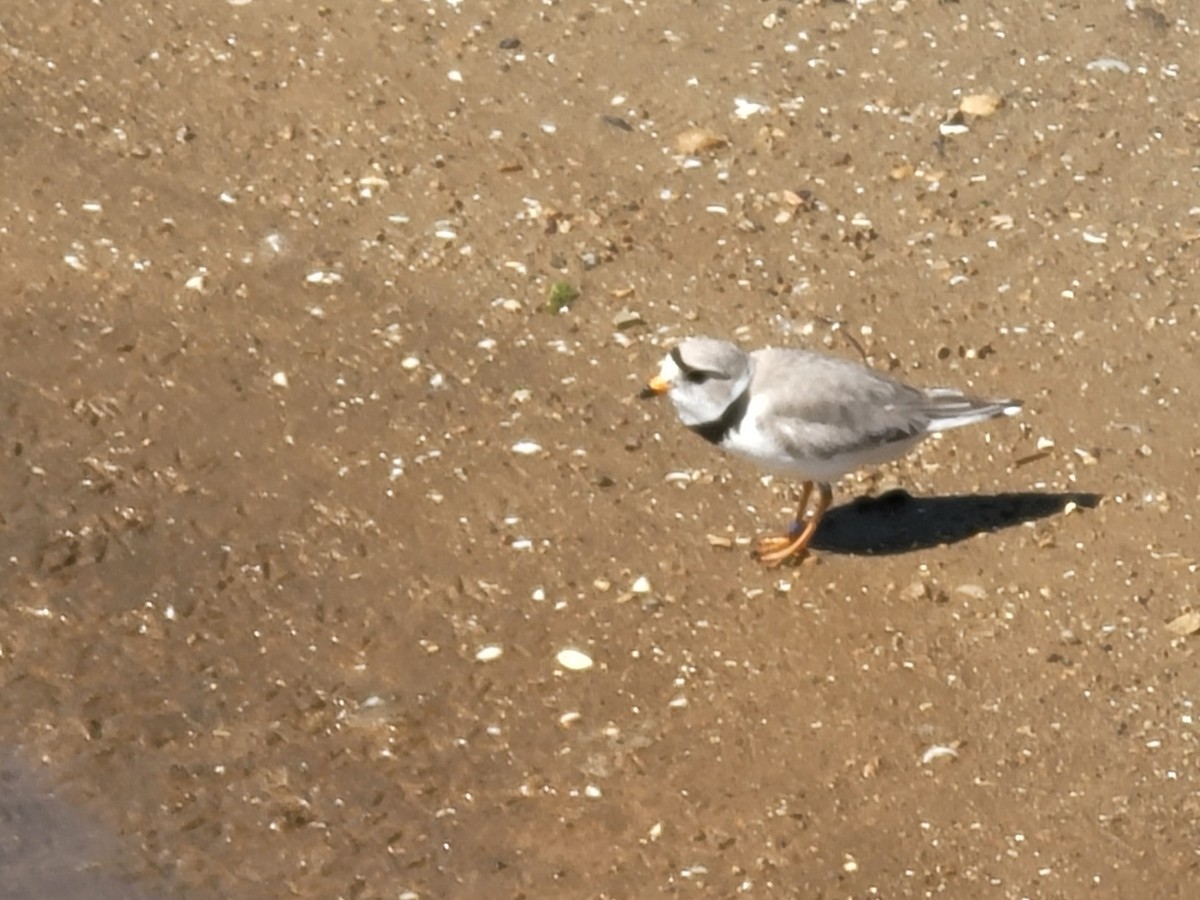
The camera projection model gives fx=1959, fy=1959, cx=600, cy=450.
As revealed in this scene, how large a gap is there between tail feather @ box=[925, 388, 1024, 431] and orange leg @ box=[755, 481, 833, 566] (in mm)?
455

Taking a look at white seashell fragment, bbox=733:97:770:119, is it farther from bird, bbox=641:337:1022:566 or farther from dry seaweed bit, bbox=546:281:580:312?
bird, bbox=641:337:1022:566

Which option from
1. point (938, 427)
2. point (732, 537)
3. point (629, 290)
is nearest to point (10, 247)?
point (629, 290)

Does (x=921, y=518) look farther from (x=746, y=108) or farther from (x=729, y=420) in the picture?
(x=746, y=108)

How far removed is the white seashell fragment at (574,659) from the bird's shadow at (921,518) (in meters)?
1.06

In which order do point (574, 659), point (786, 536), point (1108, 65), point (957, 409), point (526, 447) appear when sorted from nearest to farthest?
point (574, 659) → point (957, 409) → point (786, 536) → point (526, 447) → point (1108, 65)

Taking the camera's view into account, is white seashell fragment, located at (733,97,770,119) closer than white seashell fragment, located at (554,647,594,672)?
No

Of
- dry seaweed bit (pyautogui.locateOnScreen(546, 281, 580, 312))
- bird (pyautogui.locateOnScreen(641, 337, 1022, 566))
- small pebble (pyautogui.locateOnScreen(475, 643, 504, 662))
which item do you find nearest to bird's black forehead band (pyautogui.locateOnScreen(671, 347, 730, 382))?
bird (pyautogui.locateOnScreen(641, 337, 1022, 566))

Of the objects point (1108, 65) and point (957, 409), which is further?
point (1108, 65)

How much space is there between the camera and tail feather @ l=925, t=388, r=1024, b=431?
680cm

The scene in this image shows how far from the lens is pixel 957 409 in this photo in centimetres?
682

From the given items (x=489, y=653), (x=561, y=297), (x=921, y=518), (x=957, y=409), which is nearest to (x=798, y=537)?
(x=921, y=518)

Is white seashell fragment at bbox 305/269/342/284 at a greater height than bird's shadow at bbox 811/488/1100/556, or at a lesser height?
greater

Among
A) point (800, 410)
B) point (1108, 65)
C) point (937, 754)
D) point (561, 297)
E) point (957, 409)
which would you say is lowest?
point (937, 754)

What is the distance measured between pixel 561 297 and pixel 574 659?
2.12 meters
